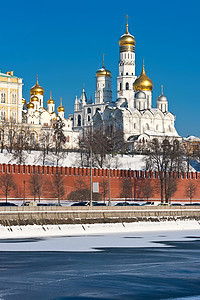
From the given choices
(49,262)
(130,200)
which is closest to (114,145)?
(130,200)

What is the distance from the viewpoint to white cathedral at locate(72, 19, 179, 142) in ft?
354

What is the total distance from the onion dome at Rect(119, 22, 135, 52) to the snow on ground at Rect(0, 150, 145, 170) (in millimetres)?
40300

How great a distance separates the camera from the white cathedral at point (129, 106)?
108 m

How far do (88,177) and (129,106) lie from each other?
183ft

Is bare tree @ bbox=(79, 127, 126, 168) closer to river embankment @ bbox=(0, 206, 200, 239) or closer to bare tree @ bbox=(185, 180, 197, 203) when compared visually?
bare tree @ bbox=(185, 180, 197, 203)

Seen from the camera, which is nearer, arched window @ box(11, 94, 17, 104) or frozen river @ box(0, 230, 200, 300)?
frozen river @ box(0, 230, 200, 300)

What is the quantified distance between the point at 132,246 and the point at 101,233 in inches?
302

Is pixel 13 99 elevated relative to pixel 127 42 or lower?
lower

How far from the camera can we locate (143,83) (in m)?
110

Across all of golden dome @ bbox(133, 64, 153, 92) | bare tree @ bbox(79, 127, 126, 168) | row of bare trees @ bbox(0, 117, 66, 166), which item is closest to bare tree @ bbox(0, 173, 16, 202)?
row of bare trees @ bbox(0, 117, 66, 166)

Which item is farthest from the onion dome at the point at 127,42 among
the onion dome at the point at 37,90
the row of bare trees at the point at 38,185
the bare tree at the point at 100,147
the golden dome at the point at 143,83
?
the row of bare trees at the point at 38,185

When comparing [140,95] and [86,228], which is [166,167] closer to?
[86,228]

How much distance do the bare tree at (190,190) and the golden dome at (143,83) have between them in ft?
153

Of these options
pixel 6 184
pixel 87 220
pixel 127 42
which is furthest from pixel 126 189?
pixel 127 42
